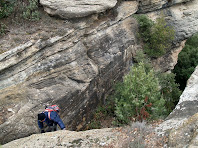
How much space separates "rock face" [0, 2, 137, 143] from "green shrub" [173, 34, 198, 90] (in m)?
7.70

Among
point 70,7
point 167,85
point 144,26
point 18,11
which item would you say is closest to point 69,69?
point 70,7

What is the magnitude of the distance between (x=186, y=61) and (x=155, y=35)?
21.0ft

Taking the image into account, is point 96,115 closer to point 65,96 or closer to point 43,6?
point 65,96

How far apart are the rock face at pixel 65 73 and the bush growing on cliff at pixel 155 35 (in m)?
1.58

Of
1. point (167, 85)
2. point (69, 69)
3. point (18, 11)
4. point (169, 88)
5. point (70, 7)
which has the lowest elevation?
point (169, 88)

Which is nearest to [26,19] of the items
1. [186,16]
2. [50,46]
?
[50,46]

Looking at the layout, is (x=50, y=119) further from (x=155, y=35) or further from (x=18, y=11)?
(x=155, y=35)

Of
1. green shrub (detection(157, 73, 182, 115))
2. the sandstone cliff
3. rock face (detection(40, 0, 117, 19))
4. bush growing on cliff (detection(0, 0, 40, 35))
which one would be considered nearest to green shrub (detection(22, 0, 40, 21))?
bush growing on cliff (detection(0, 0, 40, 35))

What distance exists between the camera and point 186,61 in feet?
69.1

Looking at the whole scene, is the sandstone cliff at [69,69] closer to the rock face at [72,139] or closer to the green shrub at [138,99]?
the rock face at [72,139]

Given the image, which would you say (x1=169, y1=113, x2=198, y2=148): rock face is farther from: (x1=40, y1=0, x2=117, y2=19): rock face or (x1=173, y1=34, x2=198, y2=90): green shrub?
(x1=173, y1=34, x2=198, y2=90): green shrub

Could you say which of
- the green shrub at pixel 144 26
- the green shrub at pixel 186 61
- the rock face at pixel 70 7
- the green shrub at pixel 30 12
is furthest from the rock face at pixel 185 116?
the green shrub at pixel 30 12

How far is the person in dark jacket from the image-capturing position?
862 cm

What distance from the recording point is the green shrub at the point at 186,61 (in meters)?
20.6
